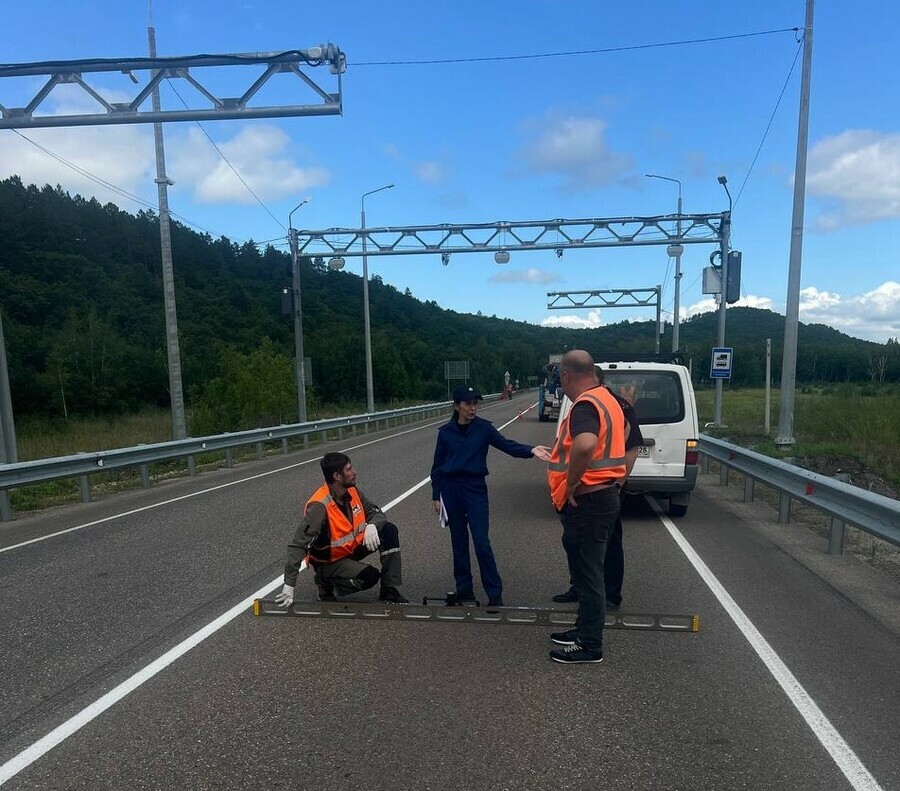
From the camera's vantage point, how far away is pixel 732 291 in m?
23.1

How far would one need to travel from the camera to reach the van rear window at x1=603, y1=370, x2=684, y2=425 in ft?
32.8

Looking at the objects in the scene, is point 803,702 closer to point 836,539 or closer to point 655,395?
point 836,539

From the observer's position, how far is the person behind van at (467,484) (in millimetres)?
5914

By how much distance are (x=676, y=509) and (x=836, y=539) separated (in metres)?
2.33

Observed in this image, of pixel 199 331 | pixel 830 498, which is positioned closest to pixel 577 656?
pixel 830 498

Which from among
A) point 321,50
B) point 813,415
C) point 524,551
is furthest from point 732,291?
point 524,551

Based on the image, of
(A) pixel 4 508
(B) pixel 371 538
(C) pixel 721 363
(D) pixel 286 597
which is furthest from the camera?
(C) pixel 721 363

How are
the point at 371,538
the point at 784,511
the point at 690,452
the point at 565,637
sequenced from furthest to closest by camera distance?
1. the point at 784,511
2. the point at 690,452
3. the point at 371,538
4. the point at 565,637

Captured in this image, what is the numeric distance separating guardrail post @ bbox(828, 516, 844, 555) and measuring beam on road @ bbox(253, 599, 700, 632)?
330 cm

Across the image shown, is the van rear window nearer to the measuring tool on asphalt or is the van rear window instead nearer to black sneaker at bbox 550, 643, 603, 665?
the measuring tool on asphalt

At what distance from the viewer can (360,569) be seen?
608cm

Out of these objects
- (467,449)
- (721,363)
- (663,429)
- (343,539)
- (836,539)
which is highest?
(721,363)

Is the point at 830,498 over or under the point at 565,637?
over

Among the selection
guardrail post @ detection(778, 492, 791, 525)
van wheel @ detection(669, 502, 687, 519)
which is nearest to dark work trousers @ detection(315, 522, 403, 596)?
van wheel @ detection(669, 502, 687, 519)
